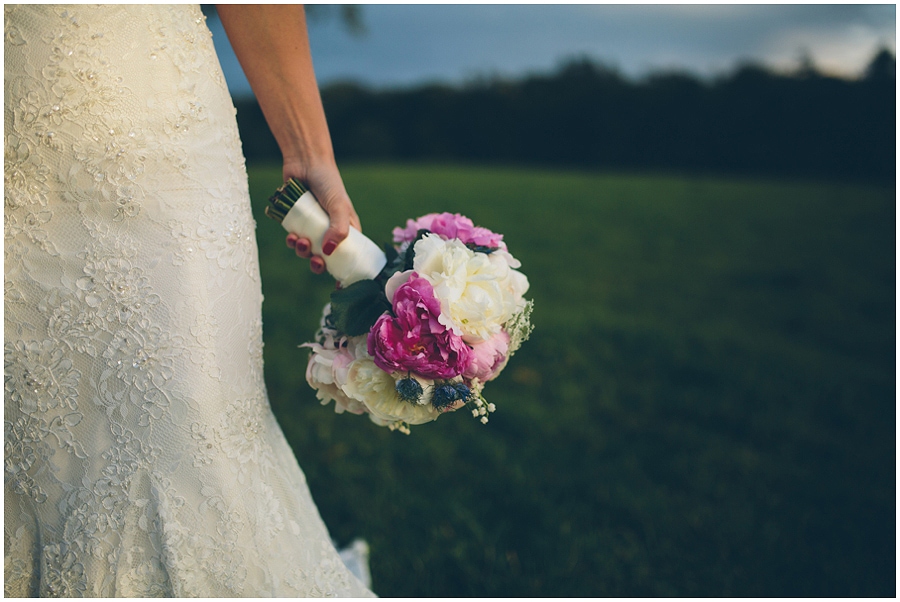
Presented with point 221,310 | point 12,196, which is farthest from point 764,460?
point 12,196

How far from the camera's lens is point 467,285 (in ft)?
4.49

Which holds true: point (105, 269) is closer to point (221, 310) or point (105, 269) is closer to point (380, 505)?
point (221, 310)

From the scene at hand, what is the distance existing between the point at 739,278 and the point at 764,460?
412 cm

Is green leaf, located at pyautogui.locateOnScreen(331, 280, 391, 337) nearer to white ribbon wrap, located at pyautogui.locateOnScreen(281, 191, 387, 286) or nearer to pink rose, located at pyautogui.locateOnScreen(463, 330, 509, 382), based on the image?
white ribbon wrap, located at pyautogui.locateOnScreen(281, 191, 387, 286)

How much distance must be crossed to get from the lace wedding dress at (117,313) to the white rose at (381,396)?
29 cm

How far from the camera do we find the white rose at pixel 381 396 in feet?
4.60

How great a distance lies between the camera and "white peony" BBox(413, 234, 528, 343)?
1.32 meters

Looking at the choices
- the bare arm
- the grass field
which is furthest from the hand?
the grass field

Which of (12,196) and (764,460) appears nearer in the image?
(12,196)

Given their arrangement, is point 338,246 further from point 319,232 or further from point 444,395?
point 444,395

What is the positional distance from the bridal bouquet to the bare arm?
0.05 meters

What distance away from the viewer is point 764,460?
307 cm

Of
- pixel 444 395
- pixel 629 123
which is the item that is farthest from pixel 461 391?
pixel 629 123

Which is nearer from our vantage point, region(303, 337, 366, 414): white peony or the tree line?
region(303, 337, 366, 414): white peony
